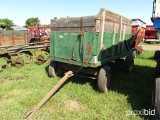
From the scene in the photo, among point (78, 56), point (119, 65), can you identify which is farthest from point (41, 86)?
point (119, 65)

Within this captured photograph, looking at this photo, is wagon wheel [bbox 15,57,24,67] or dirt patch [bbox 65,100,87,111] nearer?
dirt patch [bbox 65,100,87,111]

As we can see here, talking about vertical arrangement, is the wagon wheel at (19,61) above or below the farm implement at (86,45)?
below

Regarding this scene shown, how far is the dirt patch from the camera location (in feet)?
14.2

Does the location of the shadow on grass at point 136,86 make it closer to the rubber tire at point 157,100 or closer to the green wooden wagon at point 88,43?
the rubber tire at point 157,100

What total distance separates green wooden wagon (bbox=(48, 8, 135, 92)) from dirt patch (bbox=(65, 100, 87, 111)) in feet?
2.96

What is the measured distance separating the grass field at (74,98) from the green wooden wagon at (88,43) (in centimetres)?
50

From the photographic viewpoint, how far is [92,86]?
5.66 metres

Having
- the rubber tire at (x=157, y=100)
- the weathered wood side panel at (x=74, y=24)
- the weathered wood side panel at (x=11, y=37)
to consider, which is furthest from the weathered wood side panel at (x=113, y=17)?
the weathered wood side panel at (x=11, y=37)

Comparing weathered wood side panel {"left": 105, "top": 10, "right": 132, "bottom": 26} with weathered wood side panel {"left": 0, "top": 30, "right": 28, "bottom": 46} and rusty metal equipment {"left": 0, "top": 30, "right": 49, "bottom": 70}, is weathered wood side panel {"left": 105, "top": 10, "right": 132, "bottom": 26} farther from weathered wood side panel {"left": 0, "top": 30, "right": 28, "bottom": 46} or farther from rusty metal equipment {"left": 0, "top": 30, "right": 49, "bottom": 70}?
weathered wood side panel {"left": 0, "top": 30, "right": 28, "bottom": 46}

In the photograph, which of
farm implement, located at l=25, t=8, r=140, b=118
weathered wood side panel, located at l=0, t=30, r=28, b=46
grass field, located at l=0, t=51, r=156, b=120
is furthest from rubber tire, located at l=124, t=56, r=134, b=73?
weathered wood side panel, located at l=0, t=30, r=28, b=46

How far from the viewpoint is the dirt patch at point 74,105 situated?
4341mm

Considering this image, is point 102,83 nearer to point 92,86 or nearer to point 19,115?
point 92,86

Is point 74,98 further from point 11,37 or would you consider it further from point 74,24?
point 11,37

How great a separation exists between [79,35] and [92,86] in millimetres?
1687
